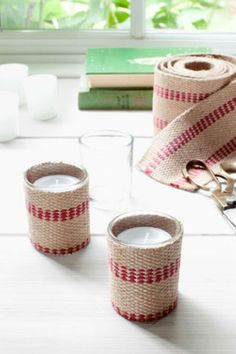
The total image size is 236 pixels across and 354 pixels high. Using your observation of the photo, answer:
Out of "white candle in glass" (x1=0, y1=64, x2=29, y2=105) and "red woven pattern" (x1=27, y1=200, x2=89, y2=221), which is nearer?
"red woven pattern" (x1=27, y1=200, x2=89, y2=221)

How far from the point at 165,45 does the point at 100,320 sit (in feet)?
3.17

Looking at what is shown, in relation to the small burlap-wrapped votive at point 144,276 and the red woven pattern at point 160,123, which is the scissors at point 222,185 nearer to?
the red woven pattern at point 160,123

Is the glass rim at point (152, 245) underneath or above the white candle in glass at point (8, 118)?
above

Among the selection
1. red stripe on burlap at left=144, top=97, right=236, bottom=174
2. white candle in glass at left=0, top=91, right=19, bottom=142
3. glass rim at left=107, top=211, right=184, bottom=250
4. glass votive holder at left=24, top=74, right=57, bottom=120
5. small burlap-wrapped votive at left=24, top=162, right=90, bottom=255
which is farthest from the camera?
glass votive holder at left=24, top=74, right=57, bottom=120

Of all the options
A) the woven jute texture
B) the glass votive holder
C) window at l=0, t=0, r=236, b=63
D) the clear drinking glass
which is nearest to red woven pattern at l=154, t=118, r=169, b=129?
the woven jute texture

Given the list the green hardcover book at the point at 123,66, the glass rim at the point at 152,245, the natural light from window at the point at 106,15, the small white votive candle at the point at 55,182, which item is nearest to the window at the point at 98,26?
the natural light from window at the point at 106,15

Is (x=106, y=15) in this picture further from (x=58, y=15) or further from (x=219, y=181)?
(x=219, y=181)

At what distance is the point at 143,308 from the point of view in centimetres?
72

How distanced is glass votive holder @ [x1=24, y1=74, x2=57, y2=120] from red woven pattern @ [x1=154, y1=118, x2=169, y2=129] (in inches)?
9.1

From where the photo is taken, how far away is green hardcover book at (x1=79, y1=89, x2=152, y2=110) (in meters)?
1.29

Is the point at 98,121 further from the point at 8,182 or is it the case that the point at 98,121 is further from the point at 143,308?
the point at 143,308

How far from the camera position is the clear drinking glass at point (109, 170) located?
3.22 ft

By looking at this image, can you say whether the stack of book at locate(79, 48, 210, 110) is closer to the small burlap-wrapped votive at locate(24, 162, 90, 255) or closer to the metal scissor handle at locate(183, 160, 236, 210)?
the metal scissor handle at locate(183, 160, 236, 210)

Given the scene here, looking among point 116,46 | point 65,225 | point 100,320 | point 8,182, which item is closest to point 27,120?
point 8,182
